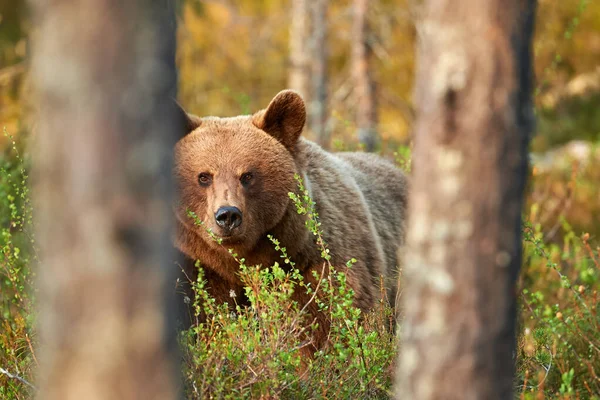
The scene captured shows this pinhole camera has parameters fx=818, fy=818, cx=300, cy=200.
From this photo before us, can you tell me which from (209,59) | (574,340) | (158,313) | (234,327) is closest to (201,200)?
(234,327)

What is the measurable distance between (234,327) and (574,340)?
2.22m

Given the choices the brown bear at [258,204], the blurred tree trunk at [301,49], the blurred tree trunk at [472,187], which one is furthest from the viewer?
the blurred tree trunk at [301,49]

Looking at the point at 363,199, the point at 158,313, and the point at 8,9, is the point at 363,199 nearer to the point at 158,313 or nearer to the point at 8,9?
the point at 158,313

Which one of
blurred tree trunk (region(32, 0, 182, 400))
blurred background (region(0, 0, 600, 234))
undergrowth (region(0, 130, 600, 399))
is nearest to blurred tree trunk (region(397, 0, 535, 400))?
undergrowth (region(0, 130, 600, 399))

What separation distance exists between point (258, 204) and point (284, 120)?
67 cm

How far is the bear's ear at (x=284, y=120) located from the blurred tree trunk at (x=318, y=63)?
549 cm

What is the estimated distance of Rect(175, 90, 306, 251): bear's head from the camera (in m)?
4.85

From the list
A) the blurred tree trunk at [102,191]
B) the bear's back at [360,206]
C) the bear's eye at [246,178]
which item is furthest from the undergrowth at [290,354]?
the blurred tree trunk at [102,191]

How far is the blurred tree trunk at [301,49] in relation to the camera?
11281 millimetres

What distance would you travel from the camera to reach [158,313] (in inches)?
86.7

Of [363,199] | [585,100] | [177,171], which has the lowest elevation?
[585,100]

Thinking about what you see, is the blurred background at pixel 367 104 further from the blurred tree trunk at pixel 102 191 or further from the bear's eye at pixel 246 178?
the blurred tree trunk at pixel 102 191

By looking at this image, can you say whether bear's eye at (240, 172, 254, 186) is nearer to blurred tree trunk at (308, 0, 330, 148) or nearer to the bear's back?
the bear's back

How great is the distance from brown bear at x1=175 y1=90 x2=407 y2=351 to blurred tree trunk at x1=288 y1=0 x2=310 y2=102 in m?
5.96
